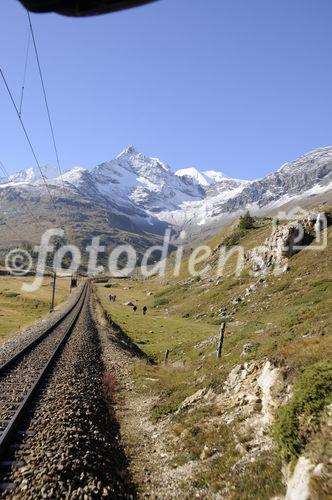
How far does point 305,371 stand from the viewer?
1305cm

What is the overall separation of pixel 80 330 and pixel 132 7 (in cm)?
4250

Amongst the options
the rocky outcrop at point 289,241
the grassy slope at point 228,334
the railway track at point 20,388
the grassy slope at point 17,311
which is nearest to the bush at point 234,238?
the grassy slope at point 228,334

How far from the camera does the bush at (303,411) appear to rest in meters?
10.6

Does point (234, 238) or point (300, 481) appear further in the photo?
point (234, 238)

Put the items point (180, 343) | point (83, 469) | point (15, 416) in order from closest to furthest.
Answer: point (83, 469)
point (15, 416)
point (180, 343)

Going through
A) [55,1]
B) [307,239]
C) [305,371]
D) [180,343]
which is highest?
[307,239]

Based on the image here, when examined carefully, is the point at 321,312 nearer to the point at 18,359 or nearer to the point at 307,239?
the point at 18,359

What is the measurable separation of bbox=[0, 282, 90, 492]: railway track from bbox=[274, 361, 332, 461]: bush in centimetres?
732

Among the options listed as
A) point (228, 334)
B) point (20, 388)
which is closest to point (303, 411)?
point (20, 388)

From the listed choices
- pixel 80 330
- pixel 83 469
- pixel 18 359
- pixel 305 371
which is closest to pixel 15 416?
pixel 83 469

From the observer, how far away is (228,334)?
38.4 metres

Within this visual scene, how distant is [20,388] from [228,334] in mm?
22523

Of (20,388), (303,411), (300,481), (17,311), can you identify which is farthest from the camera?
(17,311)

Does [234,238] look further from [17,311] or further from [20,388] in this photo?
[20,388]
